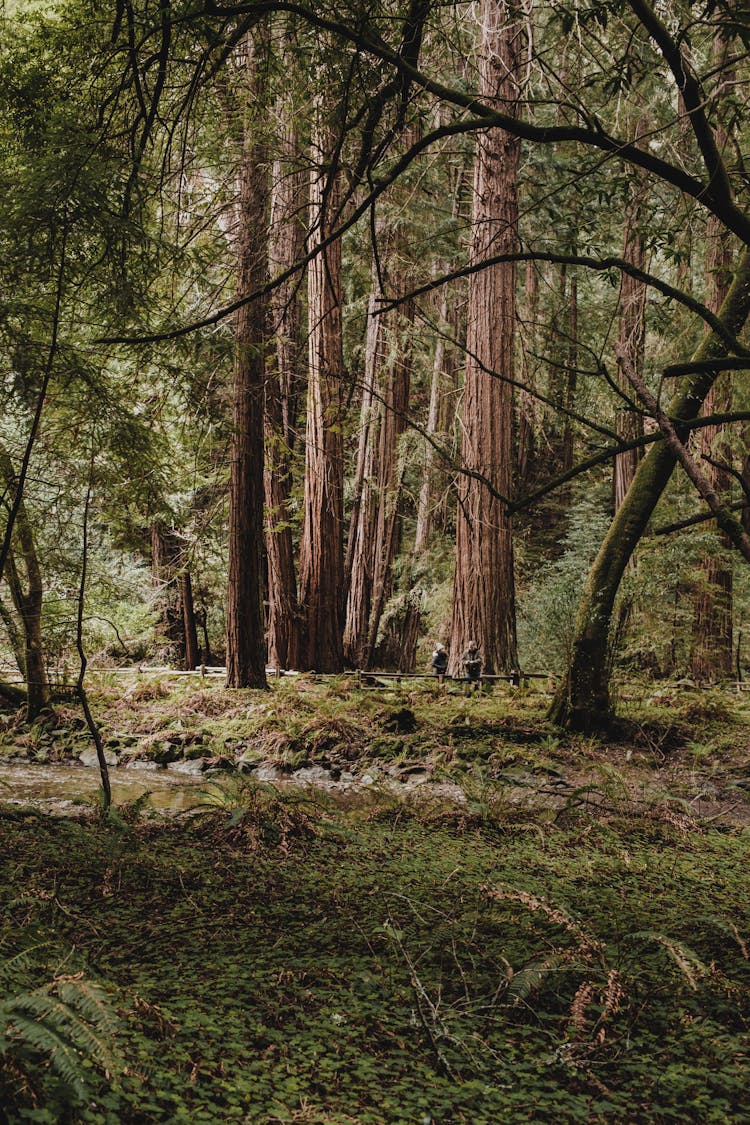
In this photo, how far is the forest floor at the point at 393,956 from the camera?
2029mm

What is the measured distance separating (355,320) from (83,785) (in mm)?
7630

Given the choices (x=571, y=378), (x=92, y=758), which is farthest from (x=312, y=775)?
(x=571, y=378)

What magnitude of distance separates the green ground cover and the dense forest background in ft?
5.35

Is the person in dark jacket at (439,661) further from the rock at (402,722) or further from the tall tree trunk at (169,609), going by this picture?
the tall tree trunk at (169,609)

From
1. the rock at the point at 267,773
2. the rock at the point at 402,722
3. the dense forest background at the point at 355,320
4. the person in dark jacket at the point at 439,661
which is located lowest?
the rock at the point at 267,773

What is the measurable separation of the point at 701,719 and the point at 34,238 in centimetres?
829

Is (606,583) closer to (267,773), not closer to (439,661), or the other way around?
(267,773)

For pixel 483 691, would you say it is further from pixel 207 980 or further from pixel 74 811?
pixel 207 980

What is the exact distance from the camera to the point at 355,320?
12.0 metres

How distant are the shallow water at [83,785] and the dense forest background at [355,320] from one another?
104cm

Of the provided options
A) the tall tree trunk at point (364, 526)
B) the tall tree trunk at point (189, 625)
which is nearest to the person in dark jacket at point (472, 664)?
the tall tree trunk at point (364, 526)

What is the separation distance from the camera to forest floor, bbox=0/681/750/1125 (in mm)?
2029

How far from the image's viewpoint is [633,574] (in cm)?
1320

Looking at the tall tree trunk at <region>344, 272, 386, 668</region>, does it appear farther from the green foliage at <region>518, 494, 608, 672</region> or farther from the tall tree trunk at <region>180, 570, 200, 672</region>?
the green foliage at <region>518, 494, 608, 672</region>
